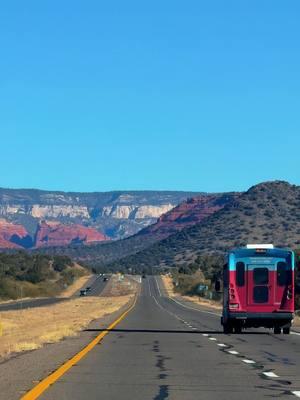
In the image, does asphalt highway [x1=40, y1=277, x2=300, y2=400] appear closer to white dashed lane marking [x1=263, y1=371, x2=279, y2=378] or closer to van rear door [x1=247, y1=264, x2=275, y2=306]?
white dashed lane marking [x1=263, y1=371, x2=279, y2=378]

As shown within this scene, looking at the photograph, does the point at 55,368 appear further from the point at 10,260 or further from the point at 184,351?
the point at 10,260

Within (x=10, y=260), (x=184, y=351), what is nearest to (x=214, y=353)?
(x=184, y=351)

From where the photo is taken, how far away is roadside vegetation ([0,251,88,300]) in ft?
473

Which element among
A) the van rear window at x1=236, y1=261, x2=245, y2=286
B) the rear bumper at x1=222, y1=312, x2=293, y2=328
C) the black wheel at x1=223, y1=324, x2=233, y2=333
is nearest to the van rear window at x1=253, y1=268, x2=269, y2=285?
the van rear window at x1=236, y1=261, x2=245, y2=286

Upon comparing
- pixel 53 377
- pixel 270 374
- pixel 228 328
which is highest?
pixel 228 328

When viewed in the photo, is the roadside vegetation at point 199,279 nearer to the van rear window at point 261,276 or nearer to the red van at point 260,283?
the red van at point 260,283

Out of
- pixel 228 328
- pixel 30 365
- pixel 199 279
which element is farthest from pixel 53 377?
pixel 199 279

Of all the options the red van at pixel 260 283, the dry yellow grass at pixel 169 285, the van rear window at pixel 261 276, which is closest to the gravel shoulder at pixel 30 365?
the red van at pixel 260 283

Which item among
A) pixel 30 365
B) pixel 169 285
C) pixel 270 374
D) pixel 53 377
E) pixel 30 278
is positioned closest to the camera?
pixel 53 377

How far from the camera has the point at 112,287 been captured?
169 metres

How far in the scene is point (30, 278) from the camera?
17100cm

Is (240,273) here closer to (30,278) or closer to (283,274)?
(283,274)

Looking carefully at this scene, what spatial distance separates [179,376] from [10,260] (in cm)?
17663

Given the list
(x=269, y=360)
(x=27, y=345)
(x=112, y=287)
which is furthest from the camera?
(x=112, y=287)
